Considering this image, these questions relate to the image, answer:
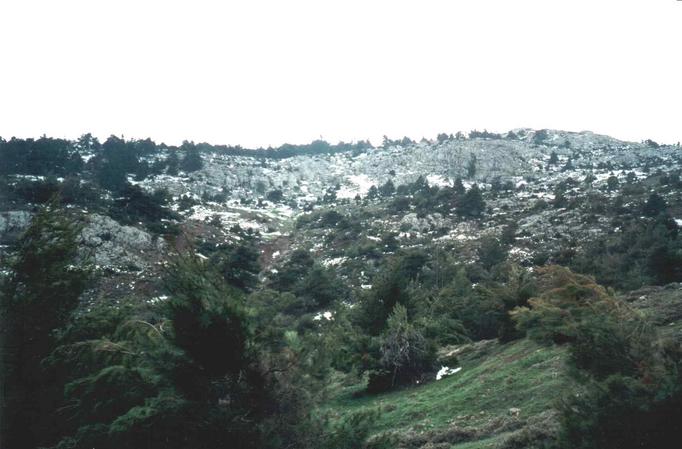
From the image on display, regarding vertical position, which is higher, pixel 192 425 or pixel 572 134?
pixel 572 134

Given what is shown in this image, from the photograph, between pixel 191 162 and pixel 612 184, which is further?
pixel 191 162

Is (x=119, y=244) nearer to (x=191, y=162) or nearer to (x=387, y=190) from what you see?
(x=387, y=190)

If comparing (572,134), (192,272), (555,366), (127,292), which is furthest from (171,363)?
(572,134)

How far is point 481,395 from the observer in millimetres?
10789

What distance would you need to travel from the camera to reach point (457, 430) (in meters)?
8.88

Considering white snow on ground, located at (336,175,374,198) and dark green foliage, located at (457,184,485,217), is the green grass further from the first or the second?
white snow on ground, located at (336,175,374,198)

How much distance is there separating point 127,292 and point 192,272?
25.6 metres

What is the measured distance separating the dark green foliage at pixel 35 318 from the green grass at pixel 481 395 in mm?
4520

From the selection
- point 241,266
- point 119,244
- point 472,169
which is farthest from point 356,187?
point 241,266

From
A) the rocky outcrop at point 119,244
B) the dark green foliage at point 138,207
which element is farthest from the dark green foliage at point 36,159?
the rocky outcrop at point 119,244

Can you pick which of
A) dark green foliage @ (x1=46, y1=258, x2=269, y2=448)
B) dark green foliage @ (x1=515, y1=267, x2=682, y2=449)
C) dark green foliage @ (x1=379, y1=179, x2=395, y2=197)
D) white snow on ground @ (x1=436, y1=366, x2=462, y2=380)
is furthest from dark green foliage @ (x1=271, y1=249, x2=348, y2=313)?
dark green foliage @ (x1=379, y1=179, x2=395, y2=197)

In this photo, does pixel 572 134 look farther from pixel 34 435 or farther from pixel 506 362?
pixel 34 435

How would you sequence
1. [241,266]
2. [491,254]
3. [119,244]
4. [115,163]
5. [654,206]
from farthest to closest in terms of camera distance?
[115,163], [654,206], [491,254], [119,244], [241,266]

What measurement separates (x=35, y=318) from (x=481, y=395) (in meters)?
9.31
